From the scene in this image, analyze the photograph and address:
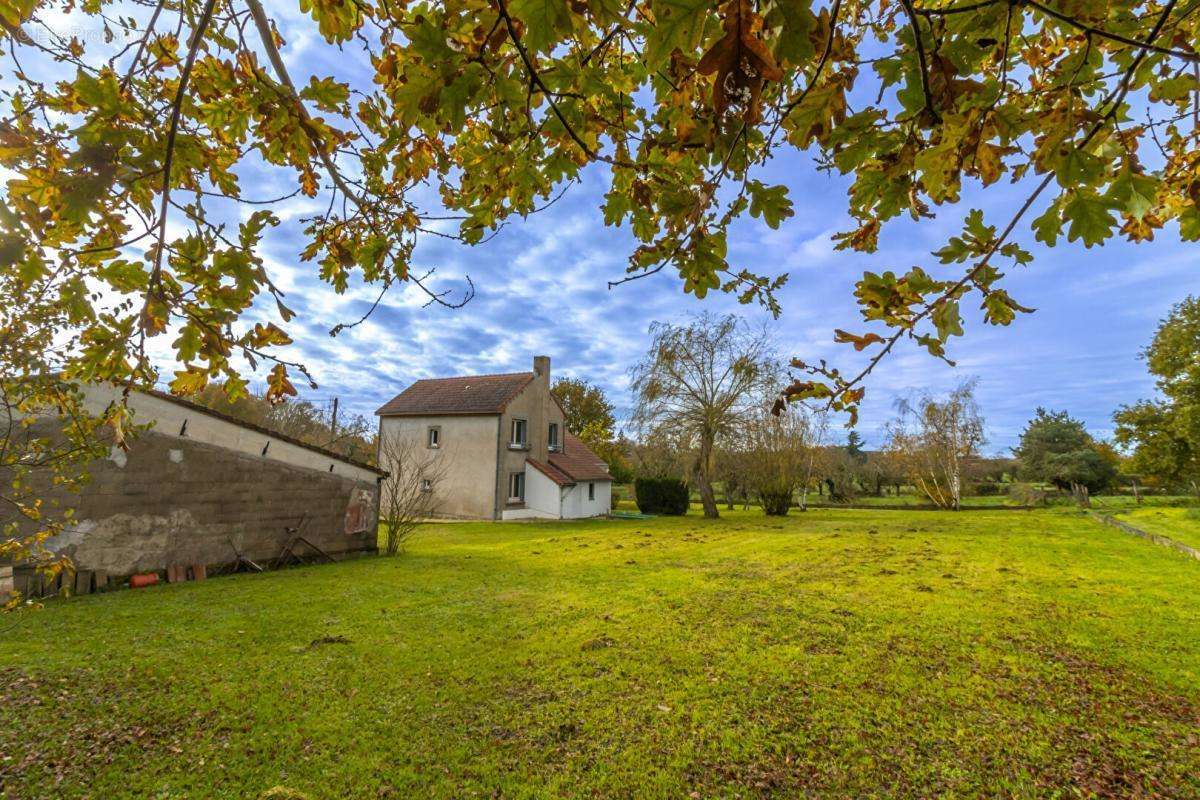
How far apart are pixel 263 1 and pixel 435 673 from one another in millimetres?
5210

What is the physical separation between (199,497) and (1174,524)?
26026mm

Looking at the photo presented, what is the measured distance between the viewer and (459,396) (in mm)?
23531

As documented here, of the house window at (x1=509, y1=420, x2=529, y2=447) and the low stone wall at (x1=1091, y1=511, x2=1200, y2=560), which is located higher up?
the house window at (x1=509, y1=420, x2=529, y2=447)

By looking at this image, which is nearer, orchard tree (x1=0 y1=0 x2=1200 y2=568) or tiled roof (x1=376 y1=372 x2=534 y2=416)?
orchard tree (x1=0 y1=0 x2=1200 y2=568)

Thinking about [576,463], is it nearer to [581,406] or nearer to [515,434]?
[515,434]

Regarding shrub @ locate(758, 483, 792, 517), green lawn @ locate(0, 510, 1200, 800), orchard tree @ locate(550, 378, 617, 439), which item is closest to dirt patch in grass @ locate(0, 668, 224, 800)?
green lawn @ locate(0, 510, 1200, 800)

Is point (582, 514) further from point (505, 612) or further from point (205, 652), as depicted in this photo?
point (205, 652)

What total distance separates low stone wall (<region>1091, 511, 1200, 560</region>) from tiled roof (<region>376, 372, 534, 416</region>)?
2056cm

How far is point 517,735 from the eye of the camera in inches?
147

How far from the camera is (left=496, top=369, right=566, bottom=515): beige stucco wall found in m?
21.8

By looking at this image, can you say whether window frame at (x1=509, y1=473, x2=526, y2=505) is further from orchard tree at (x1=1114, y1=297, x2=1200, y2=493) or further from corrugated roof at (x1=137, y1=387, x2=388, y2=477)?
orchard tree at (x1=1114, y1=297, x2=1200, y2=493)

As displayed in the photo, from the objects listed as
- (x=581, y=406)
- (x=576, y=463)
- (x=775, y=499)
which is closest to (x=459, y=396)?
(x=576, y=463)

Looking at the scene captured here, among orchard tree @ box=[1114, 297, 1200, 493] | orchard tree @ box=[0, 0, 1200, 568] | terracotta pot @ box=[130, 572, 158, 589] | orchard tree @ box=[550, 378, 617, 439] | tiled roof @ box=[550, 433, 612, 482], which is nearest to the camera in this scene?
orchard tree @ box=[0, 0, 1200, 568]

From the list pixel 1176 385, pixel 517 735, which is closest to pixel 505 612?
pixel 517 735
